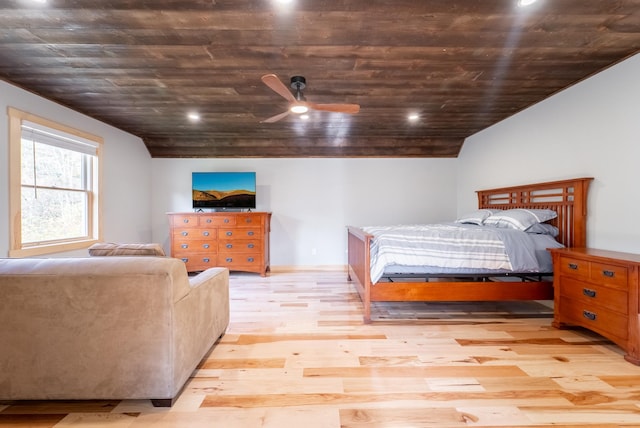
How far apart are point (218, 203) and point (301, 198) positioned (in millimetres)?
1494

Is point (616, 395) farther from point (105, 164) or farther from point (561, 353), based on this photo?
point (105, 164)

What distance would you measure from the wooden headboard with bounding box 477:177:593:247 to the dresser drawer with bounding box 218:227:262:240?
378cm

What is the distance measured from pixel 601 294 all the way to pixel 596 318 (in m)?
0.21

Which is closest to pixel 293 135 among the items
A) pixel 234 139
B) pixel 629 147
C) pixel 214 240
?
pixel 234 139

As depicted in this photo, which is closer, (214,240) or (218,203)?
(214,240)

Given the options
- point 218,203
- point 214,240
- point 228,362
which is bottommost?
point 228,362

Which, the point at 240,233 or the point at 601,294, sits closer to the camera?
the point at 601,294

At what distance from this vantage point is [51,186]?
3418 millimetres

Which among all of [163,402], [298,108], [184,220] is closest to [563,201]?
[298,108]

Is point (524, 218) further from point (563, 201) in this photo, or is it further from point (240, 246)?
point (240, 246)

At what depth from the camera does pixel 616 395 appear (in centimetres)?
173

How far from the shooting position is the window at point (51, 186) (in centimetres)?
290

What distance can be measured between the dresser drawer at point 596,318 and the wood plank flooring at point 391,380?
152 mm

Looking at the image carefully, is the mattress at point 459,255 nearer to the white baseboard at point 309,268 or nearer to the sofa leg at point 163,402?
the sofa leg at point 163,402
